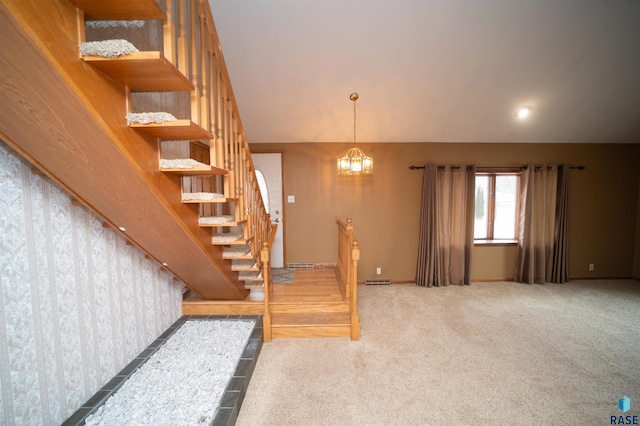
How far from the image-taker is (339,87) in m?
3.12

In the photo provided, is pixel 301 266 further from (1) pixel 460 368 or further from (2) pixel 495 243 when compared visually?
(2) pixel 495 243

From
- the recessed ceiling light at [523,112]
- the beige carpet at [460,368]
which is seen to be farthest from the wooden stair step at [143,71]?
the recessed ceiling light at [523,112]

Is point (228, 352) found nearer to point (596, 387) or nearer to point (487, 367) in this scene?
point (487, 367)

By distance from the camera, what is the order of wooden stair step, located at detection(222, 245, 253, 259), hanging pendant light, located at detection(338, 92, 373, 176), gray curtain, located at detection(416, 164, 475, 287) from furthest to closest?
gray curtain, located at detection(416, 164, 475, 287), hanging pendant light, located at detection(338, 92, 373, 176), wooden stair step, located at detection(222, 245, 253, 259)

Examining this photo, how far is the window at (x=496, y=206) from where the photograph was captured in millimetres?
4391

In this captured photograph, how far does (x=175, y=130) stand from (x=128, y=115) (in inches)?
7.9

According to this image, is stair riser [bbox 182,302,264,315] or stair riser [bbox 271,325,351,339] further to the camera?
stair riser [bbox 182,302,264,315]

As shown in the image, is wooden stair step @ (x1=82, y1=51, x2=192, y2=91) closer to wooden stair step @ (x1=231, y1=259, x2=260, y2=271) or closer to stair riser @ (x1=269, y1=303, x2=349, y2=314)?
wooden stair step @ (x1=231, y1=259, x2=260, y2=271)

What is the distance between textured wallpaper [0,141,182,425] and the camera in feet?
4.27

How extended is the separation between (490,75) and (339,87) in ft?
5.96

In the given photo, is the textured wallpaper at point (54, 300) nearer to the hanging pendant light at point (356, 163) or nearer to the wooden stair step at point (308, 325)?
the wooden stair step at point (308, 325)

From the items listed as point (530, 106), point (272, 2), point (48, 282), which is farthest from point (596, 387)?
point (272, 2)

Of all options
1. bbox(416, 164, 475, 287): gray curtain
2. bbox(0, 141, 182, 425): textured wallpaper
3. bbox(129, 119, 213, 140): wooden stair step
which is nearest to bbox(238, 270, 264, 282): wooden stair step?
bbox(0, 141, 182, 425): textured wallpaper

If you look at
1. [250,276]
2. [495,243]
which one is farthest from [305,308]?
[495,243]
